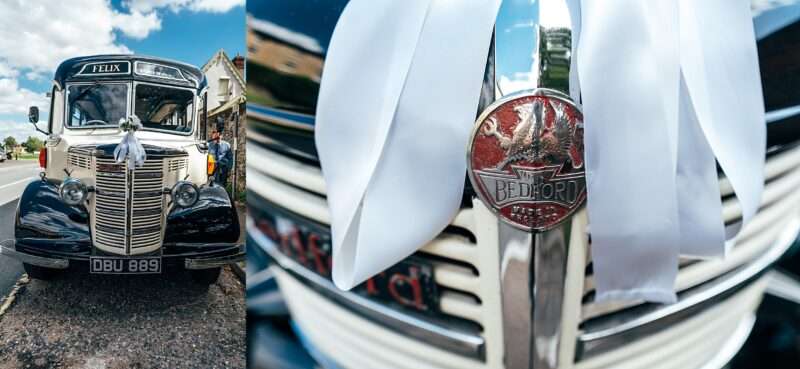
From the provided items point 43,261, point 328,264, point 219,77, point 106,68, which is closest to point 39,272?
point 43,261

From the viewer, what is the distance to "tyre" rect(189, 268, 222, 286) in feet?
13.9

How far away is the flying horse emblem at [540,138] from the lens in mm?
941

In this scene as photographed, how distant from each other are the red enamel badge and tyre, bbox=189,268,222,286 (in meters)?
3.75

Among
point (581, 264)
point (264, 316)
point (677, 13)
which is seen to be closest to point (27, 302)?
point (264, 316)

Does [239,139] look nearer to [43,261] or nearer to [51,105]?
[51,105]

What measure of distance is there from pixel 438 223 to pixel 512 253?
152 mm

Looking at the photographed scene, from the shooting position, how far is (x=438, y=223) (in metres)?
1.00

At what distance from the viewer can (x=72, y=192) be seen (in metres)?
3.82

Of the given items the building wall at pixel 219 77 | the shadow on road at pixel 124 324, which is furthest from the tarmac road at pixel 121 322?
the building wall at pixel 219 77

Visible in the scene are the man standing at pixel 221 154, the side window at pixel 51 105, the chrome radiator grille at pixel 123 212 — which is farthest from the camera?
the man standing at pixel 221 154

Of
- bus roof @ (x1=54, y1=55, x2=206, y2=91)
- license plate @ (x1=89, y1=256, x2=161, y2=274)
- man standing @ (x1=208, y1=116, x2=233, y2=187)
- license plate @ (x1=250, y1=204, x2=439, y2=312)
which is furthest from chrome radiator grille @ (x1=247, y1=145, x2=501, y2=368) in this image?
man standing @ (x1=208, y1=116, x2=233, y2=187)

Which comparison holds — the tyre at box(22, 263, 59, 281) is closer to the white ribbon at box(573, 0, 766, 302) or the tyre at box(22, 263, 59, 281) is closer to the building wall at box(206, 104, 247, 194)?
the building wall at box(206, 104, 247, 194)

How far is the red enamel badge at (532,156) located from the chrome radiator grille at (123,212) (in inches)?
144

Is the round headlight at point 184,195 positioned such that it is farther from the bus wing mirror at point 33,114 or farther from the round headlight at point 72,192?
the bus wing mirror at point 33,114
